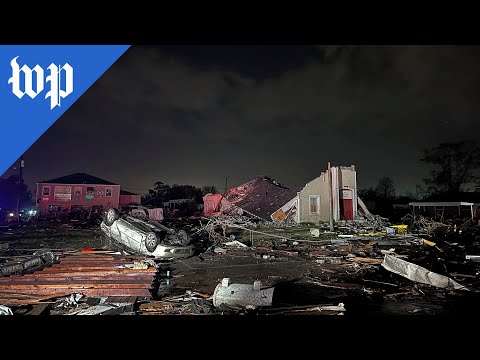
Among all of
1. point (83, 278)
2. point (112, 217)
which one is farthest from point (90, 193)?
point (83, 278)

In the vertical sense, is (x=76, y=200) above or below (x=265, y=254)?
above

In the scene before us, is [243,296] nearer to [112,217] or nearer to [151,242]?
[151,242]

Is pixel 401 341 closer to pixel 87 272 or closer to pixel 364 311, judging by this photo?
pixel 364 311

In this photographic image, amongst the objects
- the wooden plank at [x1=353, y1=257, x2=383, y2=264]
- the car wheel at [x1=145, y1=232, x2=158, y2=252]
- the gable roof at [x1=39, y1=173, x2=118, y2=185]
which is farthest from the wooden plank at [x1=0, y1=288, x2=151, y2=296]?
the gable roof at [x1=39, y1=173, x2=118, y2=185]

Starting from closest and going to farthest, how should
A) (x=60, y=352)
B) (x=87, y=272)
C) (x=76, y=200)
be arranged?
(x=60, y=352) < (x=87, y=272) < (x=76, y=200)

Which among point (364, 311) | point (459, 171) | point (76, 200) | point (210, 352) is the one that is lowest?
point (364, 311)

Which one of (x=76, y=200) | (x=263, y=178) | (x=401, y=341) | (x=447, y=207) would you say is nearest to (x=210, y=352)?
(x=401, y=341)

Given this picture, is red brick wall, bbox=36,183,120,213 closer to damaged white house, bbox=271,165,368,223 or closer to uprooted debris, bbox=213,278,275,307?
damaged white house, bbox=271,165,368,223

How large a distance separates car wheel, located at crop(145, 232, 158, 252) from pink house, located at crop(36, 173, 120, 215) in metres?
29.6

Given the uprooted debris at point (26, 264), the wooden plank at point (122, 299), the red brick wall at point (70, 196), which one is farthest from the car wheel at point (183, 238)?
the red brick wall at point (70, 196)

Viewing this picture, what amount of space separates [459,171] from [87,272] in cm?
4003

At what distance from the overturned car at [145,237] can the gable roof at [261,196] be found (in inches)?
595

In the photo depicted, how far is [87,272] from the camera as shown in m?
6.93

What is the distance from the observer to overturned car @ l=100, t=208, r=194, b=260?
9.37 m
